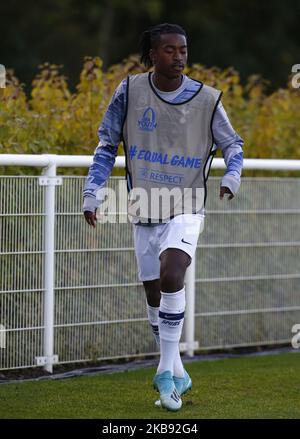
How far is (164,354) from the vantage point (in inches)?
289

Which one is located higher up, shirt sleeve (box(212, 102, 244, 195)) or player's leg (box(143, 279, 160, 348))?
shirt sleeve (box(212, 102, 244, 195))

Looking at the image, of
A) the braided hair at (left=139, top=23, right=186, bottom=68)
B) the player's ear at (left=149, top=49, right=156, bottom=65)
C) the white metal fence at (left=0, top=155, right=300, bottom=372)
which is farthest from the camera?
the white metal fence at (left=0, top=155, right=300, bottom=372)

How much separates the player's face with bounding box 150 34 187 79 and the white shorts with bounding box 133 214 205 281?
0.87 m

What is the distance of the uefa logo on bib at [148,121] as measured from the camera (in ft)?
24.6

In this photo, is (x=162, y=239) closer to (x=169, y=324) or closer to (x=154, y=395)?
(x=169, y=324)

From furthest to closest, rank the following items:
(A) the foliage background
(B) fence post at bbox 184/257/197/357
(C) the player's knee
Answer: (B) fence post at bbox 184/257/197/357, (A) the foliage background, (C) the player's knee

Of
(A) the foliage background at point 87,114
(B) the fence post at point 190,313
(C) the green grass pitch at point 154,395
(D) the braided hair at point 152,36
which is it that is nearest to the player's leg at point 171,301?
(C) the green grass pitch at point 154,395

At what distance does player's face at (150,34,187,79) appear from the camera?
7.38 metres

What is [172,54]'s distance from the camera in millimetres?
7395

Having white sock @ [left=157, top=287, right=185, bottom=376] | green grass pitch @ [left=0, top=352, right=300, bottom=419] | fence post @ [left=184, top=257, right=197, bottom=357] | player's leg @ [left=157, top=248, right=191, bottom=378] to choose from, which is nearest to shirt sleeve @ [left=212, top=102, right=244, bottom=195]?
player's leg @ [left=157, top=248, right=191, bottom=378]

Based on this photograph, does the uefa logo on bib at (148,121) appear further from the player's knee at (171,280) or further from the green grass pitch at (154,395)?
the green grass pitch at (154,395)

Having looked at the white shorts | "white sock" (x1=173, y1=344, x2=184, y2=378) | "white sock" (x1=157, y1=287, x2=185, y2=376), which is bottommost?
"white sock" (x1=173, y1=344, x2=184, y2=378)

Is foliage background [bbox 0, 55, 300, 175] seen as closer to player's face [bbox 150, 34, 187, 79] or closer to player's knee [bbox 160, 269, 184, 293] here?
player's face [bbox 150, 34, 187, 79]
